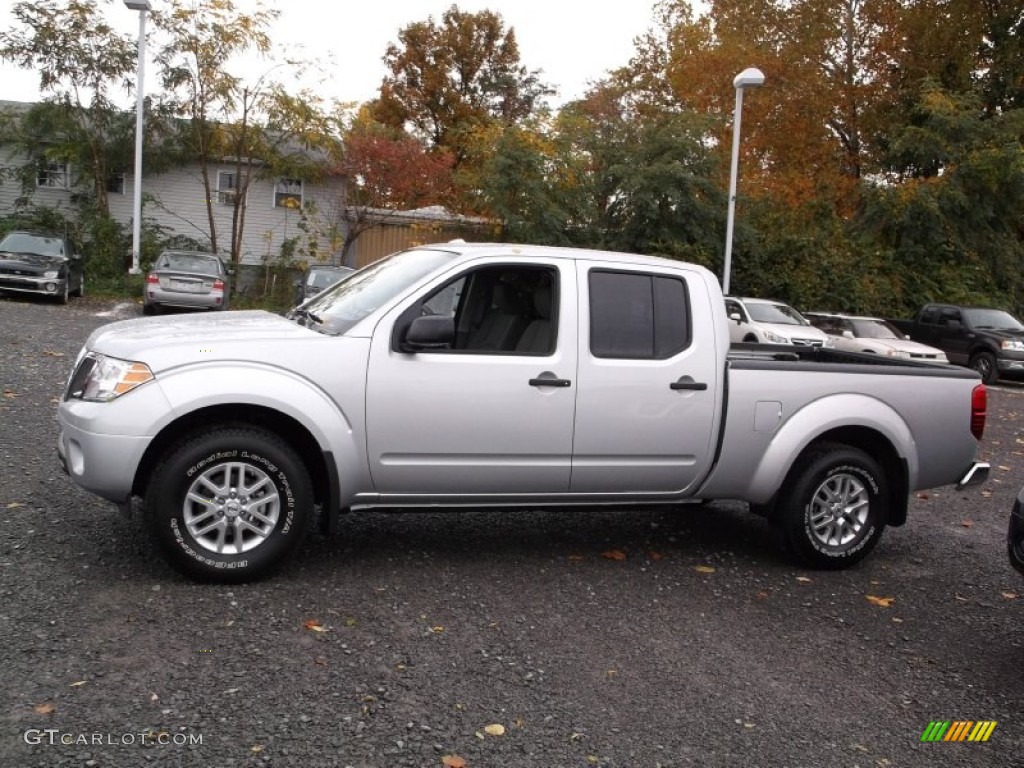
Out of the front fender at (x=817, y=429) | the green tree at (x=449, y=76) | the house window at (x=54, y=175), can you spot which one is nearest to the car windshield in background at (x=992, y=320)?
the front fender at (x=817, y=429)

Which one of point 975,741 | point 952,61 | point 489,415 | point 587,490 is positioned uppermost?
point 952,61

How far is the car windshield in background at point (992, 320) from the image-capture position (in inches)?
875

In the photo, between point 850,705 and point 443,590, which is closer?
point 850,705

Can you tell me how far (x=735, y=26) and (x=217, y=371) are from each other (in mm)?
34119

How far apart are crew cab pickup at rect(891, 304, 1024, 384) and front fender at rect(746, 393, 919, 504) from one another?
16008 millimetres

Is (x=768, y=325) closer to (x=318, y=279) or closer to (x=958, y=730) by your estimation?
(x=318, y=279)

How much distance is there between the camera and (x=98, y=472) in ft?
16.3

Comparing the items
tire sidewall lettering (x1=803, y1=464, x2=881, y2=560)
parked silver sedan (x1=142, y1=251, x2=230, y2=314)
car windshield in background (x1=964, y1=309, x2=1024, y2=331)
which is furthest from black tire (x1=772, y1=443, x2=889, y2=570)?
car windshield in background (x1=964, y1=309, x2=1024, y2=331)

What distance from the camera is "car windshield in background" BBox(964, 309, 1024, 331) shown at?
22219 mm

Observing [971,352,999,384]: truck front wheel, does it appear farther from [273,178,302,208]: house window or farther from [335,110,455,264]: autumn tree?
[273,178,302,208]: house window

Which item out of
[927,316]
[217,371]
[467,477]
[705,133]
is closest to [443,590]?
[467,477]

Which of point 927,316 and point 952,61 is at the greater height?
point 952,61

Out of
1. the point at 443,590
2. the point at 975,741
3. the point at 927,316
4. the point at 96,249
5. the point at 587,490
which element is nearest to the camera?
the point at 975,741

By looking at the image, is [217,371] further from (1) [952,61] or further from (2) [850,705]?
(1) [952,61]
